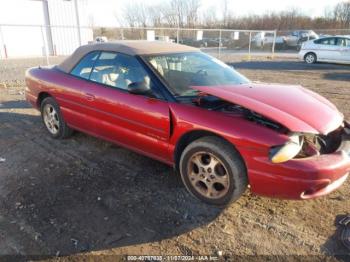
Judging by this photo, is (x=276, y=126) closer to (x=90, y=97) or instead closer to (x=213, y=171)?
(x=213, y=171)

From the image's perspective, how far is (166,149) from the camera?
11.7 ft

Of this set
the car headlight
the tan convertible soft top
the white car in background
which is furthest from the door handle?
the white car in background

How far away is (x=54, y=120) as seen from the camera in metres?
5.07

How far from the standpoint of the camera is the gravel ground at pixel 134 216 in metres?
2.71

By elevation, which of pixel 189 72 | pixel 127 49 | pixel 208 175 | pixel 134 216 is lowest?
pixel 134 216

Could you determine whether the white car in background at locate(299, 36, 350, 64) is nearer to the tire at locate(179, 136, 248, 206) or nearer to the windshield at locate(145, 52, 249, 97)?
the windshield at locate(145, 52, 249, 97)

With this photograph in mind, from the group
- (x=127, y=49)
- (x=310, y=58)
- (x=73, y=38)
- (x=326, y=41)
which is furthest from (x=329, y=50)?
(x=73, y=38)

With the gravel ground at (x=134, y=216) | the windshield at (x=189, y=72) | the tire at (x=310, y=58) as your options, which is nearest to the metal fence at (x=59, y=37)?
the tire at (x=310, y=58)

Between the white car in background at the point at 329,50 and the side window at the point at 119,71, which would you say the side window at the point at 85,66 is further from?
the white car in background at the point at 329,50

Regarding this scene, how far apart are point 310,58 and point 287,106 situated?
17153 mm

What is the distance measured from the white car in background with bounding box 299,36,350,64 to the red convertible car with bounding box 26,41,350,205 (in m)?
15.1

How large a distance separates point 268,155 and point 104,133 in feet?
7.37

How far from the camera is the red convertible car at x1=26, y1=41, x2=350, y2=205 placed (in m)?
2.84

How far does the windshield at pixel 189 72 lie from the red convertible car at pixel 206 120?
0.01m
